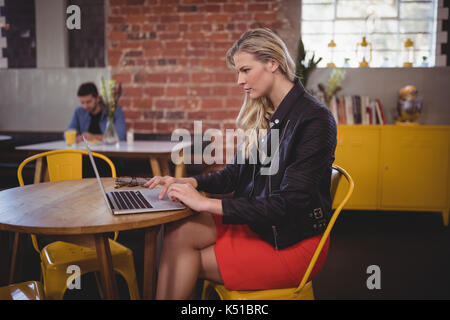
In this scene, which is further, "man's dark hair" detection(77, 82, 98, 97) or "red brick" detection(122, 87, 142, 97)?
"red brick" detection(122, 87, 142, 97)

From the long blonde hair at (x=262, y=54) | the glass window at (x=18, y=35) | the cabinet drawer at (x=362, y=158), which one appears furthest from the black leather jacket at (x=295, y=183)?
the glass window at (x=18, y=35)

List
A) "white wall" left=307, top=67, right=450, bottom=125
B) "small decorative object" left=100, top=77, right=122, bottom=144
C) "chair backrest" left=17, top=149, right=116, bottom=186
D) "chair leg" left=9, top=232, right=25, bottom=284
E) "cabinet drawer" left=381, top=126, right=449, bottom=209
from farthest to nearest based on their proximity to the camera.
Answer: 1. "white wall" left=307, top=67, right=450, bottom=125
2. "cabinet drawer" left=381, top=126, right=449, bottom=209
3. "small decorative object" left=100, top=77, right=122, bottom=144
4. "chair backrest" left=17, top=149, right=116, bottom=186
5. "chair leg" left=9, top=232, right=25, bottom=284

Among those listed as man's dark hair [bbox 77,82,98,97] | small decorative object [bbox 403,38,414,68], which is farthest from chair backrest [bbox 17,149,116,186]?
small decorative object [bbox 403,38,414,68]

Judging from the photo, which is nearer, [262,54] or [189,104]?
[262,54]

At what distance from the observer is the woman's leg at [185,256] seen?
1203 mm

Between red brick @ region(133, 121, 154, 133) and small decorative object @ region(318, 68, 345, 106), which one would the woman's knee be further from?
red brick @ region(133, 121, 154, 133)

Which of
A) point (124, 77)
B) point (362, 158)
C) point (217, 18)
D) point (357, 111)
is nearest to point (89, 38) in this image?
point (124, 77)

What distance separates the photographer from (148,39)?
13.8 feet

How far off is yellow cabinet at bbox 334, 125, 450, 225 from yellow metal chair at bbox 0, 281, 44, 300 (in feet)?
9.84

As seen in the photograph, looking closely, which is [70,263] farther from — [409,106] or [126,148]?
[409,106]

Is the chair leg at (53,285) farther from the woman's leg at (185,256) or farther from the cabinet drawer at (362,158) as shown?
the cabinet drawer at (362,158)

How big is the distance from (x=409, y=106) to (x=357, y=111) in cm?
51

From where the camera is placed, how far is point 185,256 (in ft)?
4.04

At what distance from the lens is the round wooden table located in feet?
3.44
